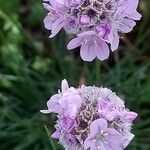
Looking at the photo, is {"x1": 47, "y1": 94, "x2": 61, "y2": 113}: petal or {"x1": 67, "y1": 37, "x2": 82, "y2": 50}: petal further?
{"x1": 67, "y1": 37, "x2": 82, "y2": 50}: petal

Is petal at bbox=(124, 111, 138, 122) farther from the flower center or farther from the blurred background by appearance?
the blurred background

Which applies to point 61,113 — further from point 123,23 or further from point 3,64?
point 3,64

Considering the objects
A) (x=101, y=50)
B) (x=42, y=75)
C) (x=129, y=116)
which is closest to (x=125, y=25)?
(x=101, y=50)

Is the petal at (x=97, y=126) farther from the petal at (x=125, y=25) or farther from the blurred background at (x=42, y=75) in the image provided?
the blurred background at (x=42, y=75)

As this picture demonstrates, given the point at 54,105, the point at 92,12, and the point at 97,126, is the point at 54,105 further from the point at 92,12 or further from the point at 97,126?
the point at 92,12

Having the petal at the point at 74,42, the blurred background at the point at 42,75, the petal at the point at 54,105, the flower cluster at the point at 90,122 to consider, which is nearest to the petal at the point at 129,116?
the flower cluster at the point at 90,122

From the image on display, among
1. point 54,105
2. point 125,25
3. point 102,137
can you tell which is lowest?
point 102,137

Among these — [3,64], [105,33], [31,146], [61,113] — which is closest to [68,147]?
[61,113]

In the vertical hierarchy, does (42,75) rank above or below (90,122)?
above

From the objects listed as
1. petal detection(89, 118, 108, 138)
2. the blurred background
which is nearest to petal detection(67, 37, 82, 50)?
petal detection(89, 118, 108, 138)
